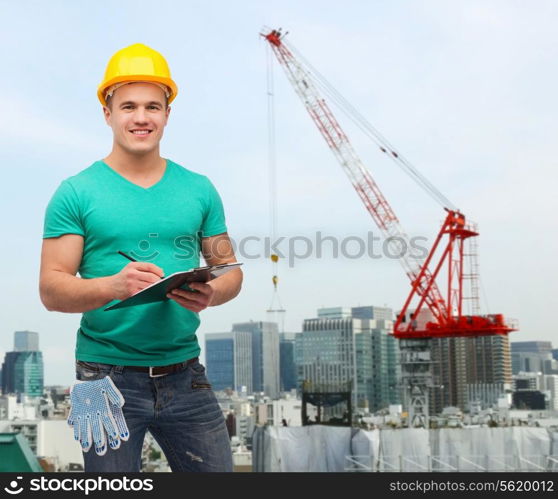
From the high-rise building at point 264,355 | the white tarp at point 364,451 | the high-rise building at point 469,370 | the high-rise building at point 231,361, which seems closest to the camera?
the white tarp at point 364,451

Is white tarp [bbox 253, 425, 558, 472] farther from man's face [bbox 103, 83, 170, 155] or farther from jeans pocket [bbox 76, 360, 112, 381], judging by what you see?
man's face [bbox 103, 83, 170, 155]

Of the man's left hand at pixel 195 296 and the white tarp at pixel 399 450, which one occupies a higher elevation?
the man's left hand at pixel 195 296

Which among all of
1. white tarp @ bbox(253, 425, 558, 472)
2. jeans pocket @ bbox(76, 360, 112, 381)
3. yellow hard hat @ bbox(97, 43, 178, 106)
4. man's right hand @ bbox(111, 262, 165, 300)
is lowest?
white tarp @ bbox(253, 425, 558, 472)

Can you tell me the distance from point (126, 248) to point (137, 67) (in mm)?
526

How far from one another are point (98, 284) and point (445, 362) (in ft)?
219

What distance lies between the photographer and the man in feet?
7.84

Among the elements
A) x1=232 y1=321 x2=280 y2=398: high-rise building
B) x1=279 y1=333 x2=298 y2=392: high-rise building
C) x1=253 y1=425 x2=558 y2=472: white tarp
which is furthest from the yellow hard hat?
x1=279 y1=333 x2=298 y2=392: high-rise building

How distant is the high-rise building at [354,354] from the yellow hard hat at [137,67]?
75.3m

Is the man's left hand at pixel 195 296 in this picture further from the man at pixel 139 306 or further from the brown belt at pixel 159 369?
the brown belt at pixel 159 369

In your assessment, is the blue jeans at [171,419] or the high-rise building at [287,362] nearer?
the blue jeans at [171,419]

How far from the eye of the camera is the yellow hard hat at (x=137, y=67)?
247 cm

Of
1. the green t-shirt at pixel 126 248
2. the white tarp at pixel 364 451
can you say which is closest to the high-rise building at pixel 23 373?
the white tarp at pixel 364 451
